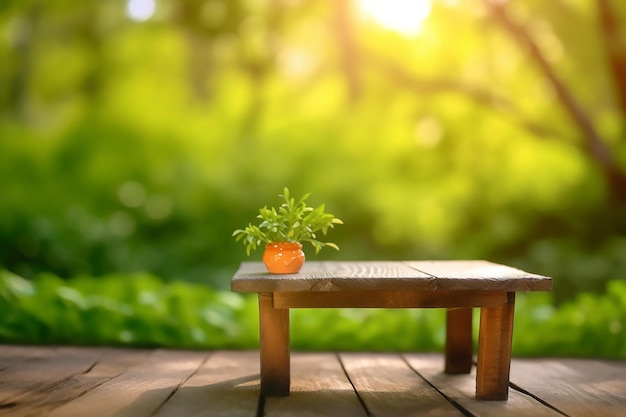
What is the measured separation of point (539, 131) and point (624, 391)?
4.08m

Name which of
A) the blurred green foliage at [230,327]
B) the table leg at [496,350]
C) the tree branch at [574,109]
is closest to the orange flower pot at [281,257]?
the table leg at [496,350]

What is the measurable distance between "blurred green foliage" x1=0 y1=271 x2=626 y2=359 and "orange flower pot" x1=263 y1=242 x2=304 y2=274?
1.34 m

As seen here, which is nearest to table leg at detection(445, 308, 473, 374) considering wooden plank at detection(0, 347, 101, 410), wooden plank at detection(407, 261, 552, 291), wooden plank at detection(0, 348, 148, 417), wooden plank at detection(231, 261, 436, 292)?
wooden plank at detection(407, 261, 552, 291)

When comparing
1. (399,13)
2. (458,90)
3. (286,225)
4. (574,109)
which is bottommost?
(286,225)

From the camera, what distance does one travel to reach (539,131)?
7.00 metres

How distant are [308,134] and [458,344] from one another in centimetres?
508

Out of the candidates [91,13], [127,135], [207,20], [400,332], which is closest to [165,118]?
[127,135]

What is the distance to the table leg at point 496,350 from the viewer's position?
9.82ft

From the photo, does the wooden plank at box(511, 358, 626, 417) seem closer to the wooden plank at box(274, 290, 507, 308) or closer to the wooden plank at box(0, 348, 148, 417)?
the wooden plank at box(274, 290, 507, 308)

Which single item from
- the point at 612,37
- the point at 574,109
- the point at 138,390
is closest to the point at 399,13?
the point at 574,109

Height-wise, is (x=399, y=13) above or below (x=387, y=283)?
above

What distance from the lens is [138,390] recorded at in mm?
3096

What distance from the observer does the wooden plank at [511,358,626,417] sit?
2951 mm

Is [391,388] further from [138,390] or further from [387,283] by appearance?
[138,390]
